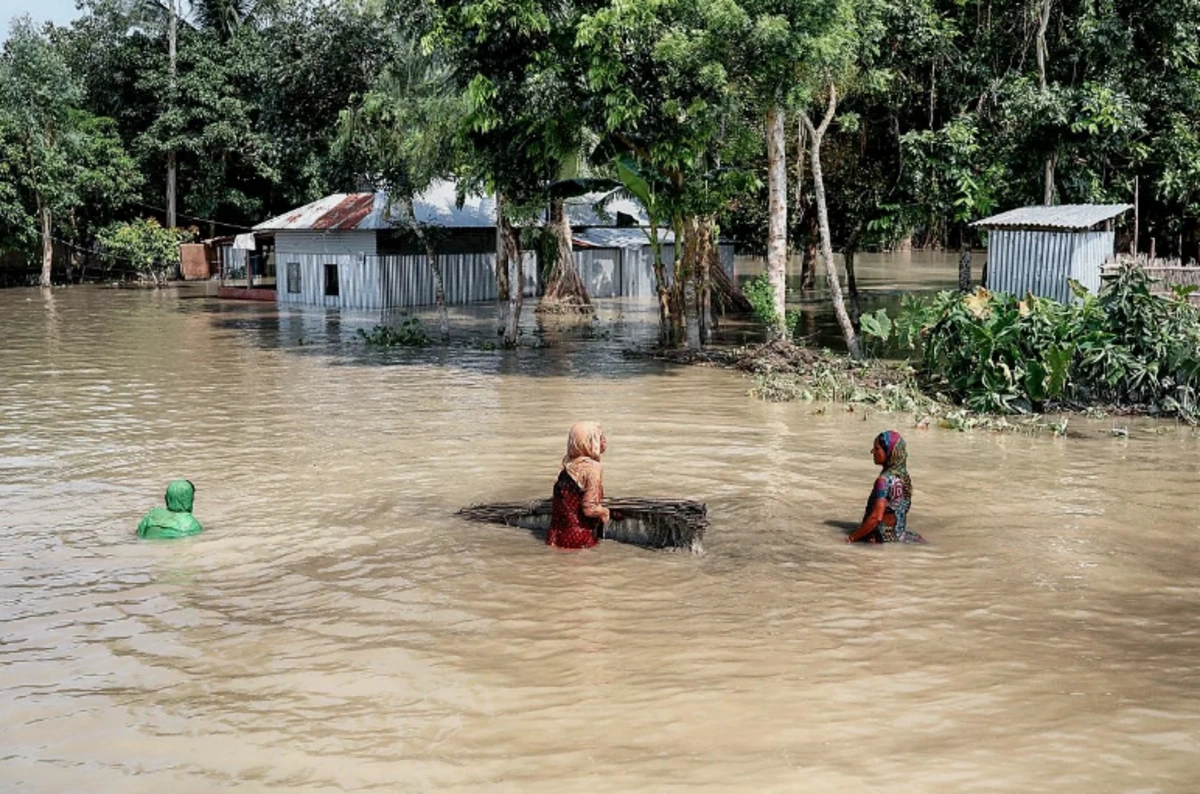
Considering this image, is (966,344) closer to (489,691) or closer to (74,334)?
(489,691)

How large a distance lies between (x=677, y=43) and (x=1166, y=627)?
1315cm

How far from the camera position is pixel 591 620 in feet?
27.1

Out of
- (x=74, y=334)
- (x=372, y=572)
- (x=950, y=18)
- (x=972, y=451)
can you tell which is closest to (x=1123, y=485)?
(x=972, y=451)

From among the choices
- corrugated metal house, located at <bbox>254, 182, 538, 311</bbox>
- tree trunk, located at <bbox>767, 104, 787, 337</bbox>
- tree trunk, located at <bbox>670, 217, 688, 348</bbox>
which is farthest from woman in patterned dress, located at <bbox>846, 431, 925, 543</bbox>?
corrugated metal house, located at <bbox>254, 182, 538, 311</bbox>

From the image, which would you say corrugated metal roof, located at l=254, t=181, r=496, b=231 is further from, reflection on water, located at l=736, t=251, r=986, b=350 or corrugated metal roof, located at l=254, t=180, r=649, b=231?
reflection on water, located at l=736, t=251, r=986, b=350

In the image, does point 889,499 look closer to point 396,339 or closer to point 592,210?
point 396,339

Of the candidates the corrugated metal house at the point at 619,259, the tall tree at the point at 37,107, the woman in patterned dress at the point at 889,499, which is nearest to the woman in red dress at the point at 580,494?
the woman in patterned dress at the point at 889,499

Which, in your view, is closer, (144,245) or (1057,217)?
(1057,217)

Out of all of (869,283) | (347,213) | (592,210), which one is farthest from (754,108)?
(869,283)

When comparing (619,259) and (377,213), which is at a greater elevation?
(377,213)

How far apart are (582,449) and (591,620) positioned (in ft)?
5.71

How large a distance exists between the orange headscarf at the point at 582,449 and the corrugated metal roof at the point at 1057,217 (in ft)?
39.3

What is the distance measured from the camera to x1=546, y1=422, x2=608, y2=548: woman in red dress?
962 cm

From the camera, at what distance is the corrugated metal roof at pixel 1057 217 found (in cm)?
1864
